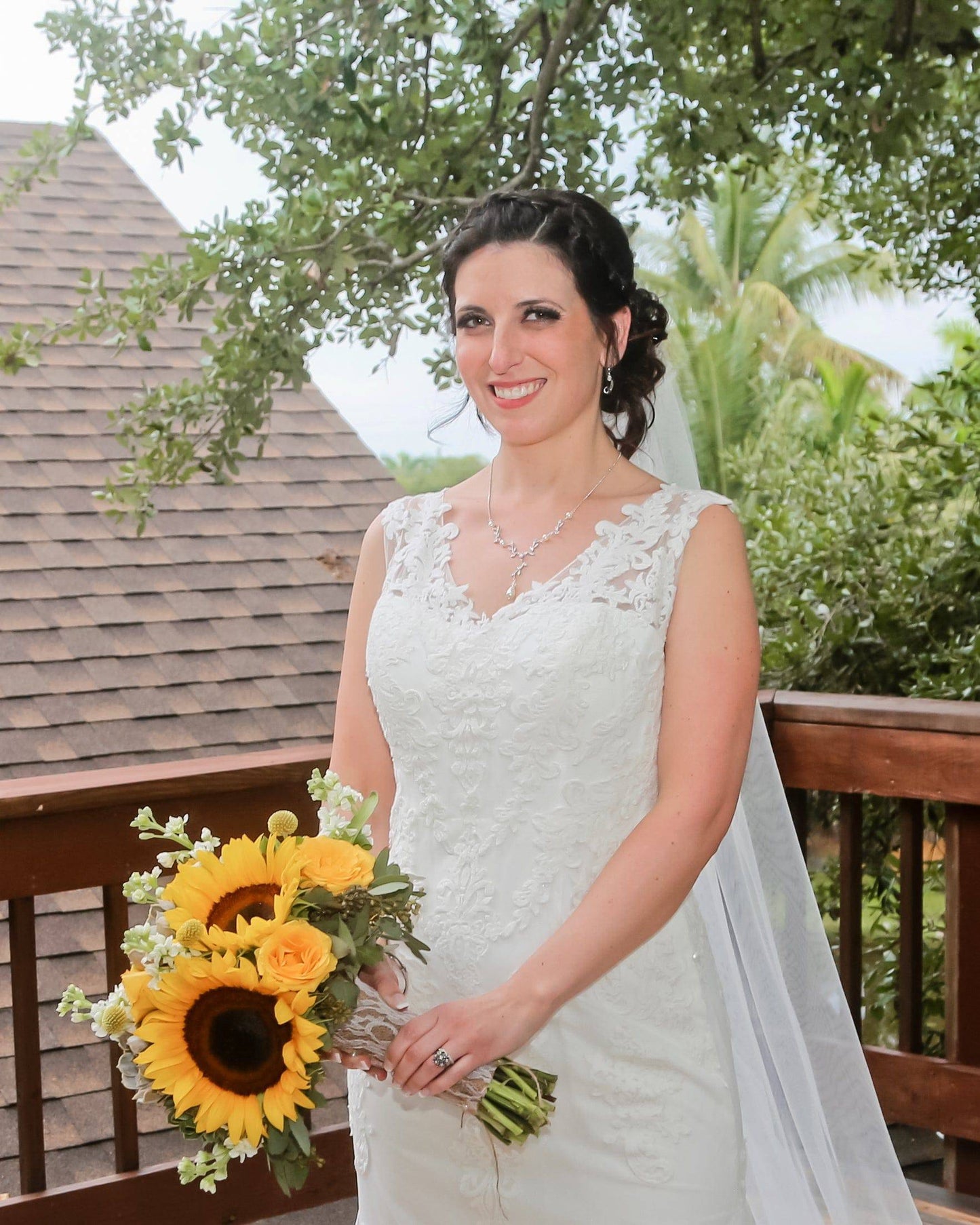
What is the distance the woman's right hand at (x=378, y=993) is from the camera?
169 centimetres

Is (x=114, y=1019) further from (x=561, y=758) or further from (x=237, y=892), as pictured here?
(x=561, y=758)

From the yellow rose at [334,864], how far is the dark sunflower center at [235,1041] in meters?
0.15

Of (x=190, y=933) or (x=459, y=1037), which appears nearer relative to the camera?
(x=190, y=933)

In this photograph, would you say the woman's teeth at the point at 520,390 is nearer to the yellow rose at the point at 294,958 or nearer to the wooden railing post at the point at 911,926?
the yellow rose at the point at 294,958

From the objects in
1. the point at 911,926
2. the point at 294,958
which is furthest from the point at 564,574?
the point at 911,926

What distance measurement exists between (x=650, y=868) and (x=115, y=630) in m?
4.14

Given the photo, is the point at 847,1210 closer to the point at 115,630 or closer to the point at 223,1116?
the point at 223,1116

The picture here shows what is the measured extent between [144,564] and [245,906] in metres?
4.42

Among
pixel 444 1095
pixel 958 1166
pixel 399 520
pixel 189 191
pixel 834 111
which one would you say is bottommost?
pixel 958 1166

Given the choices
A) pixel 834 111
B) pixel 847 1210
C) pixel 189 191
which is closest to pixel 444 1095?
pixel 847 1210

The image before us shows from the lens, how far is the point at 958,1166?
2.90m

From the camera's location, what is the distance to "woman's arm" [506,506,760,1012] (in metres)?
1.75

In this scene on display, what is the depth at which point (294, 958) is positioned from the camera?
4.84 ft

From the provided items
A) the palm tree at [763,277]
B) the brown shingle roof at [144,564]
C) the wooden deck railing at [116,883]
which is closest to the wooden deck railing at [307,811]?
the wooden deck railing at [116,883]
